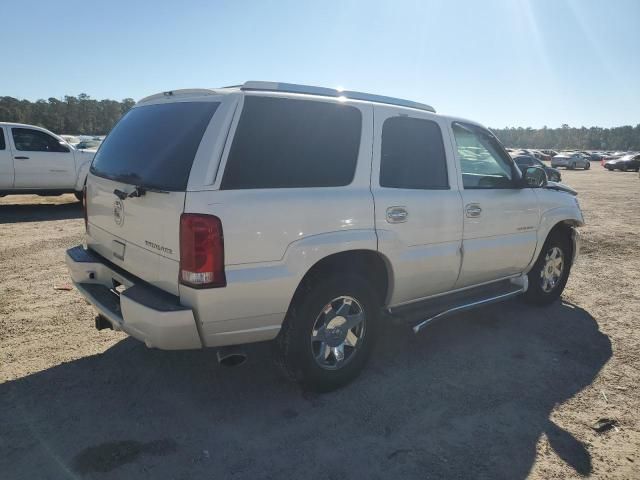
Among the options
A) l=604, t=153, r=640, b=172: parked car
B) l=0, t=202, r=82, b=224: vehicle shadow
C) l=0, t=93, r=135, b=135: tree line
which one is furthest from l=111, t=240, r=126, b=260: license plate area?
l=0, t=93, r=135, b=135: tree line

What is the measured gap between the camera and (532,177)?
15.4ft

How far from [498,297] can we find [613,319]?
1.70 meters

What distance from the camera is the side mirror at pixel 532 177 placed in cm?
461

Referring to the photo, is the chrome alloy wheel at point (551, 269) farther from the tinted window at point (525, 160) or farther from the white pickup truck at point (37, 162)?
the tinted window at point (525, 160)

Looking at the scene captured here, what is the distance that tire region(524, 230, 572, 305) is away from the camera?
5.17 metres

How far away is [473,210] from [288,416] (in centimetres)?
230

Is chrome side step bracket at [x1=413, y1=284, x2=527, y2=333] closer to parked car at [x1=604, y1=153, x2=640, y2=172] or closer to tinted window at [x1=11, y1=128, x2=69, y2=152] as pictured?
tinted window at [x1=11, y1=128, x2=69, y2=152]

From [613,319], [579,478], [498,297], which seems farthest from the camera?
[613,319]

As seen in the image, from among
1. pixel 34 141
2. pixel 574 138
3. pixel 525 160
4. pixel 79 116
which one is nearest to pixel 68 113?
pixel 79 116

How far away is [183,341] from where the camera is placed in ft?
8.96

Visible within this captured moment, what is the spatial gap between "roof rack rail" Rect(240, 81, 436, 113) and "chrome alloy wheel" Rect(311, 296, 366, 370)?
4.83ft

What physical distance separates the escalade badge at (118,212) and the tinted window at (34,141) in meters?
9.08

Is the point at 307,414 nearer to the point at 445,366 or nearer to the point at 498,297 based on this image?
the point at 445,366

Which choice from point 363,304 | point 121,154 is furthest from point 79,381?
point 363,304
